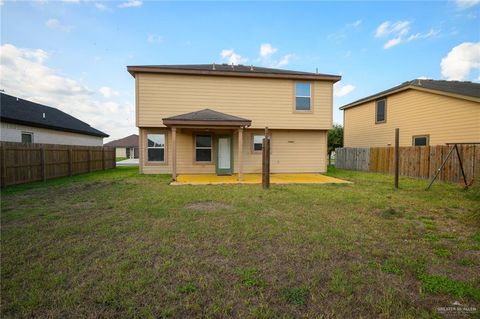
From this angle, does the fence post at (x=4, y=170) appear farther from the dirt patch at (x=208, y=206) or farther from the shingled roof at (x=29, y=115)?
the dirt patch at (x=208, y=206)

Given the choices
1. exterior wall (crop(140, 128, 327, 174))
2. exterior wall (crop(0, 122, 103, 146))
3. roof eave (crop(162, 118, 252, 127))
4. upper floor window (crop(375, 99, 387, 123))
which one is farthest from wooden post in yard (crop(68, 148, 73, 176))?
upper floor window (crop(375, 99, 387, 123))

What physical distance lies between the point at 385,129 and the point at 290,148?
8.26 meters

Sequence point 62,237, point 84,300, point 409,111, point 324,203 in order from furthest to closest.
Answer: point 409,111, point 324,203, point 62,237, point 84,300

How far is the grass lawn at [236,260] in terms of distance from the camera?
230 centimetres

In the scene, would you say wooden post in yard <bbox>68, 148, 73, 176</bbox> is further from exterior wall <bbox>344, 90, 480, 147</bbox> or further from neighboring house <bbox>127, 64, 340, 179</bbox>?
exterior wall <bbox>344, 90, 480, 147</bbox>

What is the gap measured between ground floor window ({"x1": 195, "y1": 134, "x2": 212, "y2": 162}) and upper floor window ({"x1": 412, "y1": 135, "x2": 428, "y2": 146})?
503 inches

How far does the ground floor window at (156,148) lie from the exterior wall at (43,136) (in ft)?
25.0

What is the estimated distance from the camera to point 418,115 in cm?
1436

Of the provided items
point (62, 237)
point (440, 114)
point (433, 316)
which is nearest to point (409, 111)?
point (440, 114)

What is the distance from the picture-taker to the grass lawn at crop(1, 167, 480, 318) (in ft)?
7.55

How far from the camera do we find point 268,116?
43.5 feet

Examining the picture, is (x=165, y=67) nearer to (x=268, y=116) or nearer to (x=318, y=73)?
(x=268, y=116)

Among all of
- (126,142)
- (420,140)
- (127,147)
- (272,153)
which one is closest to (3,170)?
(272,153)

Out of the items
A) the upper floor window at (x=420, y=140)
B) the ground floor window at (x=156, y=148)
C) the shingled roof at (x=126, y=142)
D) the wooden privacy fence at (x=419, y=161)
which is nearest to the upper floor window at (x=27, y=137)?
the ground floor window at (x=156, y=148)
